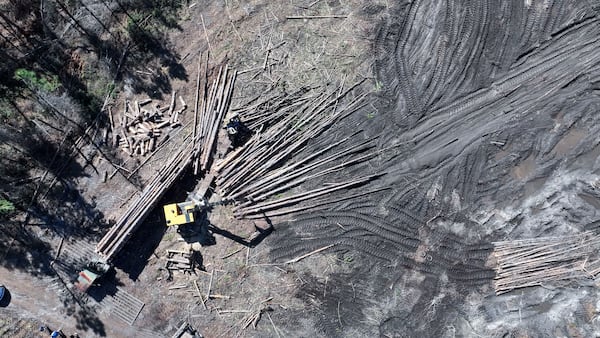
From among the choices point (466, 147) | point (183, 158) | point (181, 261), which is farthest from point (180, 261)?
point (466, 147)

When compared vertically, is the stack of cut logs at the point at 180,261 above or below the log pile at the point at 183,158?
below

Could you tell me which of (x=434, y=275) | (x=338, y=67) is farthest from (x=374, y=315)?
(x=338, y=67)

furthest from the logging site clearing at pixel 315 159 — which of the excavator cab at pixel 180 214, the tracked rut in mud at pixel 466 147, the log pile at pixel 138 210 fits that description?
the excavator cab at pixel 180 214

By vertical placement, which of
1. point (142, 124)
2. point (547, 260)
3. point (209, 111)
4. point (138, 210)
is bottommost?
point (547, 260)

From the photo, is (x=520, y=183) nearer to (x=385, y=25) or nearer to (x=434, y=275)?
(x=434, y=275)

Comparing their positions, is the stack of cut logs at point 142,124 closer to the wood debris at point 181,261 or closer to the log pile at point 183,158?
the log pile at point 183,158

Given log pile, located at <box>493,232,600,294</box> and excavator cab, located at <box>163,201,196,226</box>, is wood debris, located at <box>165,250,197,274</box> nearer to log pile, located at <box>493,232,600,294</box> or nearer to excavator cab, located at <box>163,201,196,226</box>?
excavator cab, located at <box>163,201,196,226</box>

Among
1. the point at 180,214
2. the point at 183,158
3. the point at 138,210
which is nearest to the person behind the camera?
the point at 180,214

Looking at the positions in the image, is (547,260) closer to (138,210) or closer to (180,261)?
(180,261)
